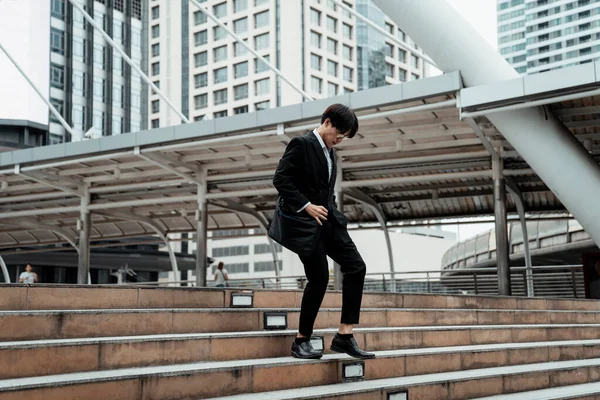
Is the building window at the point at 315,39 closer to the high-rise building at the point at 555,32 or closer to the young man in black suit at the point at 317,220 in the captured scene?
the high-rise building at the point at 555,32

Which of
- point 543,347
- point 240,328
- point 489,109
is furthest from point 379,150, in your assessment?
point 240,328

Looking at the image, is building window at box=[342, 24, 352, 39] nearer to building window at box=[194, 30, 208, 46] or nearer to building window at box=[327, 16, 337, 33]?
building window at box=[327, 16, 337, 33]

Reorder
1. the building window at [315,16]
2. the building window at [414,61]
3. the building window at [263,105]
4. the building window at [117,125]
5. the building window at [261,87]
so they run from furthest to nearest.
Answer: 1. the building window at [414,61]
2. the building window at [315,16]
3. the building window at [263,105]
4. the building window at [261,87]
5. the building window at [117,125]

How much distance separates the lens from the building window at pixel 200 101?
79.8m

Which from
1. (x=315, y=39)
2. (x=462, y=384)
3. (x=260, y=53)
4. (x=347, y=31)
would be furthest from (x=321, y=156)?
(x=347, y=31)

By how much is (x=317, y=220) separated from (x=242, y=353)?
3.61 ft

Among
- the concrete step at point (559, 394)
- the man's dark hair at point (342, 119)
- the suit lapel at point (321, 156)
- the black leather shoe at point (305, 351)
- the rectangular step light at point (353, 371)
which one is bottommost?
the concrete step at point (559, 394)

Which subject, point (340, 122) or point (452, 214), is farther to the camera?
point (452, 214)

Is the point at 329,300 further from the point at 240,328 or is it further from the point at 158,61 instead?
the point at 158,61

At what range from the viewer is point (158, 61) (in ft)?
271

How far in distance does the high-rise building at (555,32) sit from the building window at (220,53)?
3049 centimetres

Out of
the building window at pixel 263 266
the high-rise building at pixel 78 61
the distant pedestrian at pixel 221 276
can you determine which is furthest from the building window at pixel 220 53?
the distant pedestrian at pixel 221 276

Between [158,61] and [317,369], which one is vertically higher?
[158,61]

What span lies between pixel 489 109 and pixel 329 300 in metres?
6.50
